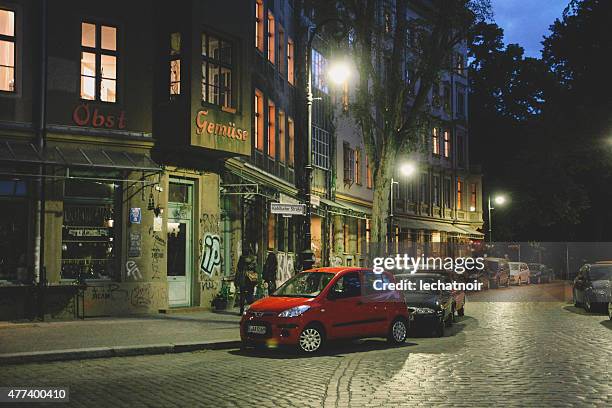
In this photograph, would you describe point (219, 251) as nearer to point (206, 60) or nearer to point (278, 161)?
point (206, 60)

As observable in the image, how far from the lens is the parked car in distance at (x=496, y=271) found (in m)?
45.6

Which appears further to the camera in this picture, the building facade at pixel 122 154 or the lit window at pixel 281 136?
the lit window at pixel 281 136

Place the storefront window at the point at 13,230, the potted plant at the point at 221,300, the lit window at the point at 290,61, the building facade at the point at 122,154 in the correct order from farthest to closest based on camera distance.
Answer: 1. the lit window at the point at 290,61
2. the potted plant at the point at 221,300
3. the building facade at the point at 122,154
4. the storefront window at the point at 13,230

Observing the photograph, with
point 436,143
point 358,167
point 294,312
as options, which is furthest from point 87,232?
point 436,143

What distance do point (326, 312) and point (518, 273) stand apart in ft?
128

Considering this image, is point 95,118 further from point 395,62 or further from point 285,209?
point 395,62

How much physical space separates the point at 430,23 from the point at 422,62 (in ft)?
5.72

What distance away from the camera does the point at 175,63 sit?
22.7m

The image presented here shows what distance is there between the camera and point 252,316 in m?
15.2

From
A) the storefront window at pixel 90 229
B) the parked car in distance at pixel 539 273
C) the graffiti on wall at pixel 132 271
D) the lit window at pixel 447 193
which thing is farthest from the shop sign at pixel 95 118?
the lit window at pixel 447 193

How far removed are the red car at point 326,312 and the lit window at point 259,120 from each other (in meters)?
12.4

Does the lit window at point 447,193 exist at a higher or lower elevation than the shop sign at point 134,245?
higher

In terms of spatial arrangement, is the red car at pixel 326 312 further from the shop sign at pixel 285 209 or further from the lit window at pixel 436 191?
the lit window at pixel 436 191

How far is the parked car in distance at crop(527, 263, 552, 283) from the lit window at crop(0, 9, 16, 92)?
1727 inches
